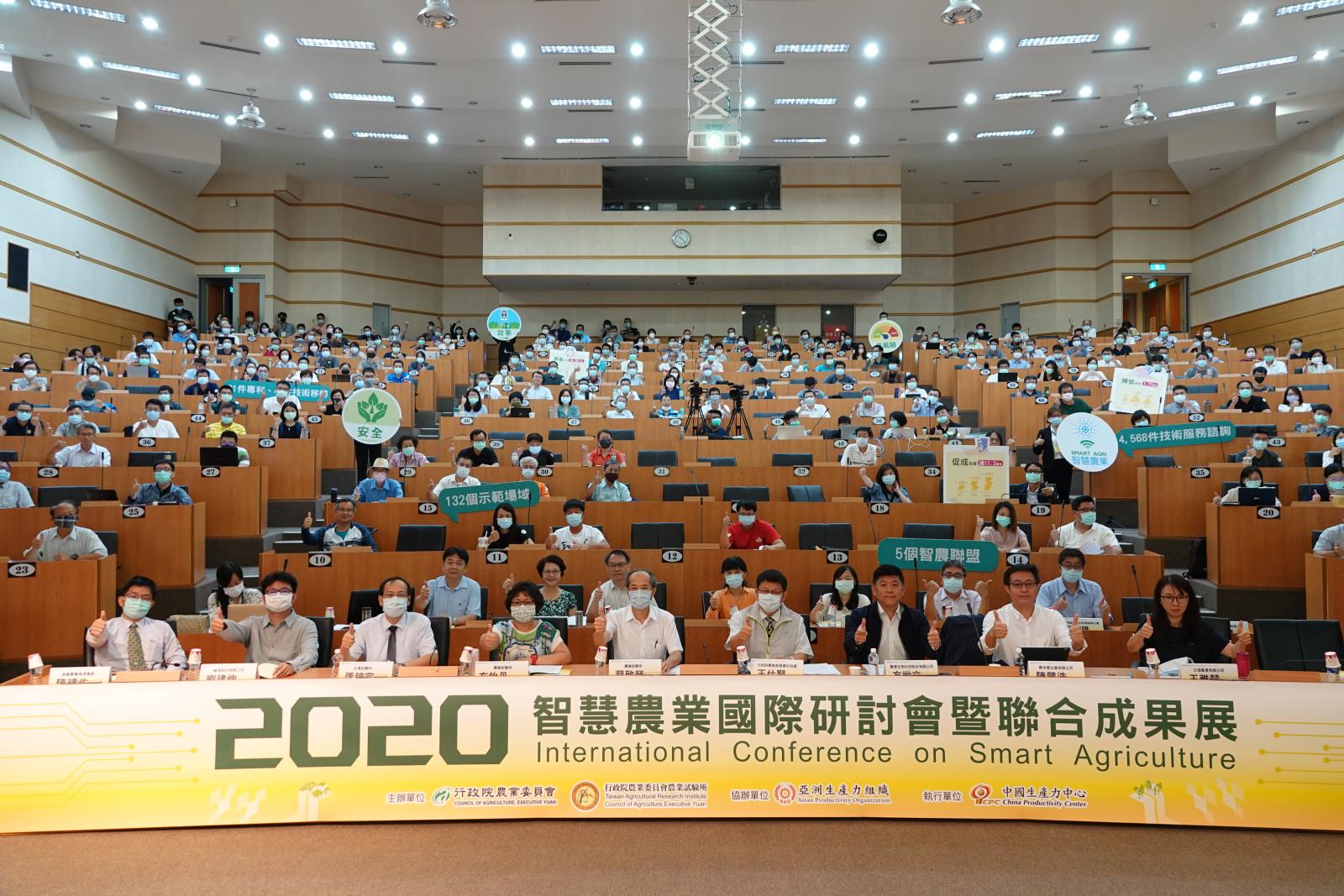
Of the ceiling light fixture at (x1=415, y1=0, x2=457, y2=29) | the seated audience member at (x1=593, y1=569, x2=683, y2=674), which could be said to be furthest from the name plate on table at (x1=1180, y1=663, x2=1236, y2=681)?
the ceiling light fixture at (x1=415, y1=0, x2=457, y2=29)

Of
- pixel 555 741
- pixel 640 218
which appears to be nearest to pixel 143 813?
pixel 555 741

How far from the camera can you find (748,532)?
700 centimetres

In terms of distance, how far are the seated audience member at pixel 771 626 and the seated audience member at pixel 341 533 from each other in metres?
3.25

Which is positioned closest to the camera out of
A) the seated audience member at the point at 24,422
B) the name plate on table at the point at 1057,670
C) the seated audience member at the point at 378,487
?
the name plate on table at the point at 1057,670

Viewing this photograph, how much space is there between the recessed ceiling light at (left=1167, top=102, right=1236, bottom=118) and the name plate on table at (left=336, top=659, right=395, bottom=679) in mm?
17280

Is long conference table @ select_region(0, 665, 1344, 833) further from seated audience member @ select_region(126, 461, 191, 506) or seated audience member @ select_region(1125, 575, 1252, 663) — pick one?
seated audience member @ select_region(126, 461, 191, 506)

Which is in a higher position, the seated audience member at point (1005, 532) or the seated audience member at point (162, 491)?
the seated audience member at point (162, 491)

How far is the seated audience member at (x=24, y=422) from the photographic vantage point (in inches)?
352

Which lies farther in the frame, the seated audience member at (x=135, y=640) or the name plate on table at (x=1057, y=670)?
the seated audience member at (x=135, y=640)

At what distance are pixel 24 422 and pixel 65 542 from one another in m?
3.64

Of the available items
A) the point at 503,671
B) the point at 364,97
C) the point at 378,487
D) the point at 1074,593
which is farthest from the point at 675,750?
the point at 364,97

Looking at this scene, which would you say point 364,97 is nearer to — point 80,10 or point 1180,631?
point 80,10

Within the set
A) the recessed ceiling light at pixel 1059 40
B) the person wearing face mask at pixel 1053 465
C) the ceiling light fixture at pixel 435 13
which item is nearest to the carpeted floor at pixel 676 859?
the person wearing face mask at pixel 1053 465

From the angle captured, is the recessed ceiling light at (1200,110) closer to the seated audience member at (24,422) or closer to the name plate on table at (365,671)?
the name plate on table at (365,671)
